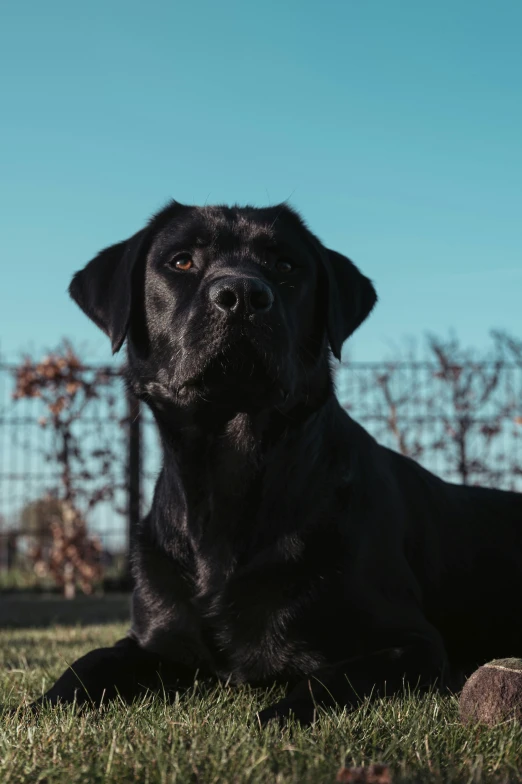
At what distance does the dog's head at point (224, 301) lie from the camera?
8.46ft

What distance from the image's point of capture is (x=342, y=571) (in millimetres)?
2701

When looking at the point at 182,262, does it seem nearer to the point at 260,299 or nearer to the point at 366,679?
the point at 260,299

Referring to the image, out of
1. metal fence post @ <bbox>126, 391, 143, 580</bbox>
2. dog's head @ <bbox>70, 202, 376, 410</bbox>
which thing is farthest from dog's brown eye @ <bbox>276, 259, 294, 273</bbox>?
metal fence post @ <bbox>126, 391, 143, 580</bbox>

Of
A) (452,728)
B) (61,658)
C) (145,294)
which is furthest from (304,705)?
(61,658)

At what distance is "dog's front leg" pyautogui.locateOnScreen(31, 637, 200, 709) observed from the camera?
8.41ft

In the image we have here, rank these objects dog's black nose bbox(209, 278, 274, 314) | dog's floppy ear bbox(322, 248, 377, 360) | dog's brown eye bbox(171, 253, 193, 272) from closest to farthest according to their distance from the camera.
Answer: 1. dog's black nose bbox(209, 278, 274, 314)
2. dog's brown eye bbox(171, 253, 193, 272)
3. dog's floppy ear bbox(322, 248, 377, 360)

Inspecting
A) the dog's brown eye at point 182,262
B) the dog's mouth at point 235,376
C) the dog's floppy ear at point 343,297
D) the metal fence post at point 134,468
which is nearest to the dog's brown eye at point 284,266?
the dog's floppy ear at point 343,297

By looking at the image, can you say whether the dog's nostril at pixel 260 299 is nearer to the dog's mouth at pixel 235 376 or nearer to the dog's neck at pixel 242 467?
the dog's mouth at pixel 235 376

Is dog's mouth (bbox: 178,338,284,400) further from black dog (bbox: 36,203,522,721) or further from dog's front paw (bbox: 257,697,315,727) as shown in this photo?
dog's front paw (bbox: 257,697,315,727)

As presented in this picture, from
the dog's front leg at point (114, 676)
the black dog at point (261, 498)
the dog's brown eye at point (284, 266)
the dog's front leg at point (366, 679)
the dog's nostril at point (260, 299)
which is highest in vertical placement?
the dog's brown eye at point (284, 266)

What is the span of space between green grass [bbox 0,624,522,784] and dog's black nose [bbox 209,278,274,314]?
1.14 metres

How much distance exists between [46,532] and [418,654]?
7358 millimetres

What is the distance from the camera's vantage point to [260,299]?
255 cm

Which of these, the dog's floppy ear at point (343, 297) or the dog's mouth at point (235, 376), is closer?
the dog's mouth at point (235, 376)
